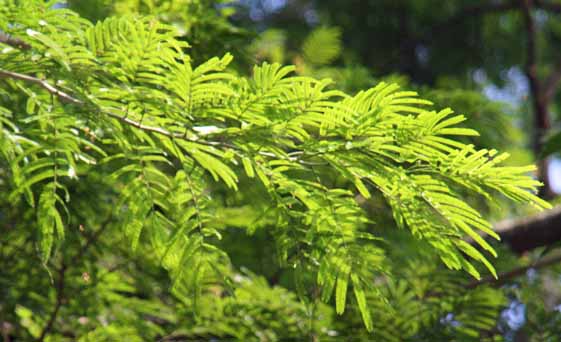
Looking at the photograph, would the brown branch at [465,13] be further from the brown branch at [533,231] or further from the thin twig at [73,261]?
the thin twig at [73,261]

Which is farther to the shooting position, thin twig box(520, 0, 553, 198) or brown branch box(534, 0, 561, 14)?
brown branch box(534, 0, 561, 14)

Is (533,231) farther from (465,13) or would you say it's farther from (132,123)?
(465,13)

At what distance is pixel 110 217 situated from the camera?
1.86m

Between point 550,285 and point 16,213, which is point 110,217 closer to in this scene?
point 16,213

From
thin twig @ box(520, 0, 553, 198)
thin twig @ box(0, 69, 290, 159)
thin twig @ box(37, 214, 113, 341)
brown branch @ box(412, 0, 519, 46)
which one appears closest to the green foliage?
thin twig @ box(0, 69, 290, 159)

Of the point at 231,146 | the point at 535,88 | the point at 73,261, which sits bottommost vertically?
the point at 73,261

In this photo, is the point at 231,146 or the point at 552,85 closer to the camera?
the point at 231,146

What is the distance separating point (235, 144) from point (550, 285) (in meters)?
2.91

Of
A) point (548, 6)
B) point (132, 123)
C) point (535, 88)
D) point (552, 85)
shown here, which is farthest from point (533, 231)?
point (548, 6)

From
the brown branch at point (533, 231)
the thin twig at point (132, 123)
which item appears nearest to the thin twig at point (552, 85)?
the brown branch at point (533, 231)

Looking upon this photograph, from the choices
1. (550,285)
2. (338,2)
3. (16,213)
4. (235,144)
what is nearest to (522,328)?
(235,144)

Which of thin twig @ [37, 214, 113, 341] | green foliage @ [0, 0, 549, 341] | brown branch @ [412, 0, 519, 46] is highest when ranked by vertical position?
brown branch @ [412, 0, 519, 46]

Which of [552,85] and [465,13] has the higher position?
[465,13]

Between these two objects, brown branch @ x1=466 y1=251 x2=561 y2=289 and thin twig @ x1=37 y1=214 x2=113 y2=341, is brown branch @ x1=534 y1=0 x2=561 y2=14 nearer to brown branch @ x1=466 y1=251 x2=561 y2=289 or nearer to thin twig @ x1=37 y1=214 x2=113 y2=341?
brown branch @ x1=466 y1=251 x2=561 y2=289
